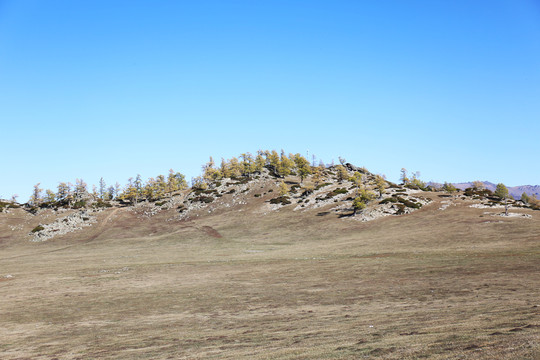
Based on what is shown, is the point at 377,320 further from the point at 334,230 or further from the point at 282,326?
the point at 334,230

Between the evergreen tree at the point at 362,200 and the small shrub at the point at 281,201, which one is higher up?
the small shrub at the point at 281,201

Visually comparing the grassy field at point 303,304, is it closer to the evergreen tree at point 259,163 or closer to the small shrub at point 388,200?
the small shrub at point 388,200

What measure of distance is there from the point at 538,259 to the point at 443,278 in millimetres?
12362

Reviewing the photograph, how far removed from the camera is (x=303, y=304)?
2553cm

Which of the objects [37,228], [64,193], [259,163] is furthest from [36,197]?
[259,163]

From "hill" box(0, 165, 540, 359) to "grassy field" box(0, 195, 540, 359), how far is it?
0.11 m

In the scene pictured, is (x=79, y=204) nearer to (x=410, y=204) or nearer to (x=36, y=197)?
(x=36, y=197)

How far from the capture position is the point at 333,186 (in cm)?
12875

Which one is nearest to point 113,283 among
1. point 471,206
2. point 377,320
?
point 377,320

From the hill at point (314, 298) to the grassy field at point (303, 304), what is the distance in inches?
4.2

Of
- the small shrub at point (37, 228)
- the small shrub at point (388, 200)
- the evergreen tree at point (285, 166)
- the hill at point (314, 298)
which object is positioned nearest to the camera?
the hill at point (314, 298)

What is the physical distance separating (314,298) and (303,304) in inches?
77.7

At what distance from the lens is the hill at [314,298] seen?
1488 centimetres

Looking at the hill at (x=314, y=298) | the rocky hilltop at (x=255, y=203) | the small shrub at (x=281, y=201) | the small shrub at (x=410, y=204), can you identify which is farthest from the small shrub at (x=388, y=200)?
the small shrub at (x=281, y=201)
